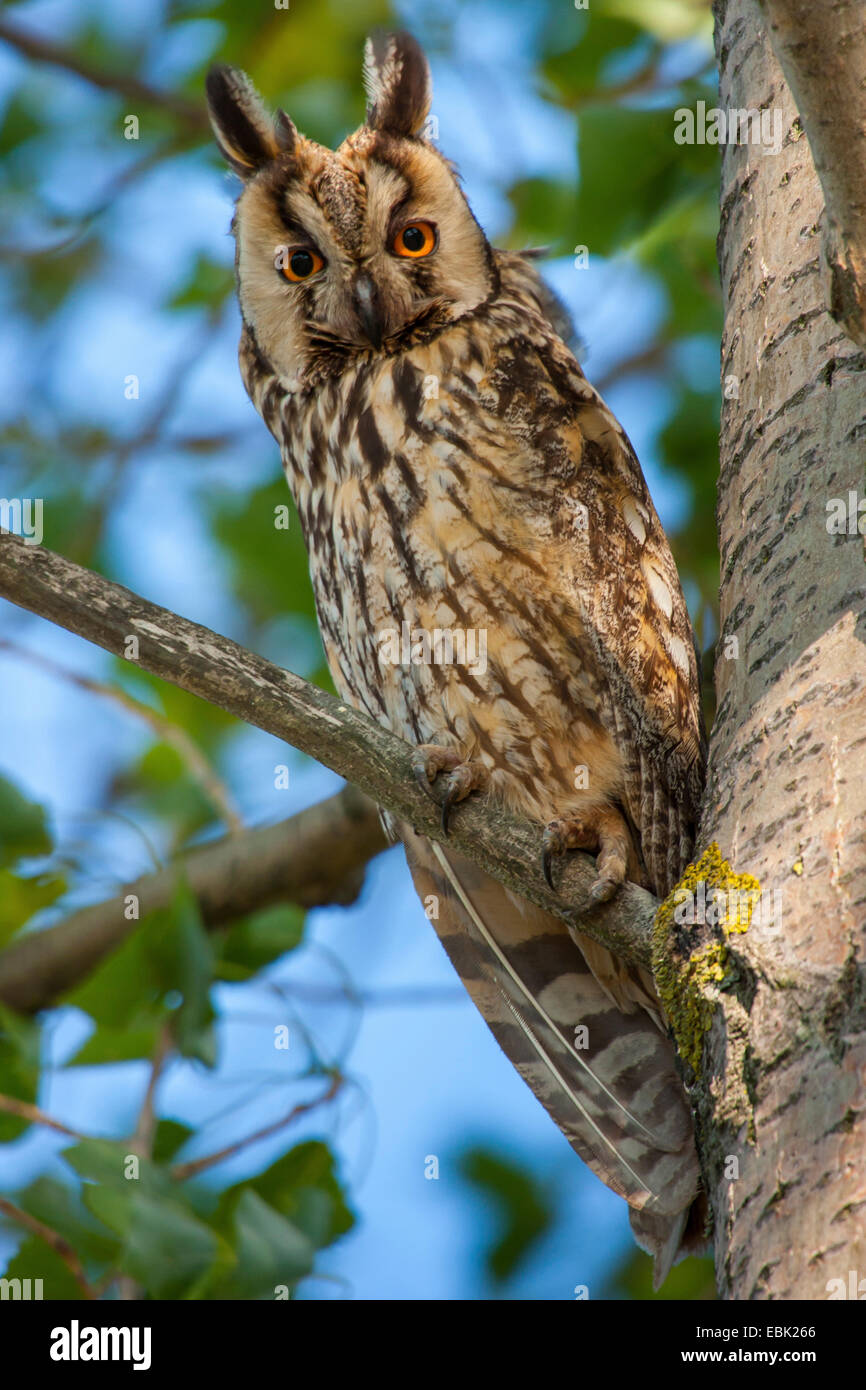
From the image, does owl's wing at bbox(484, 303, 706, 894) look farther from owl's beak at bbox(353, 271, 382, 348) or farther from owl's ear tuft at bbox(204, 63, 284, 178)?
owl's ear tuft at bbox(204, 63, 284, 178)

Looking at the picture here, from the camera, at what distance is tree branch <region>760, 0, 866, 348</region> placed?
3.52 ft

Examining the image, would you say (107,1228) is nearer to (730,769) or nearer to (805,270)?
(730,769)

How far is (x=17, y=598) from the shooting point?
4.80 feet

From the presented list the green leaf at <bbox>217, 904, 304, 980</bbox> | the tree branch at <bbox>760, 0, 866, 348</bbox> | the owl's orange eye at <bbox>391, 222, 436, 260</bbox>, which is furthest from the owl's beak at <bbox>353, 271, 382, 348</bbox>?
the tree branch at <bbox>760, 0, 866, 348</bbox>

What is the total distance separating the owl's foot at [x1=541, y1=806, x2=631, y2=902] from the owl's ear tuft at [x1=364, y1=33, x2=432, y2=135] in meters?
1.37

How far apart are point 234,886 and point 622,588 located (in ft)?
3.53

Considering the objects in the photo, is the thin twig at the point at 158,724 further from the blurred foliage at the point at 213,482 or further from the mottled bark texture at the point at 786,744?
the mottled bark texture at the point at 786,744

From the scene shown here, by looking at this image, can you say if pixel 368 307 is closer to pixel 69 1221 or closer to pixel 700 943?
pixel 700 943

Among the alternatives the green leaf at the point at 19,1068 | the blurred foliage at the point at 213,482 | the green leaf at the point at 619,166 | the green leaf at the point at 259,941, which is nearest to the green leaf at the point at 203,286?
the blurred foliage at the point at 213,482

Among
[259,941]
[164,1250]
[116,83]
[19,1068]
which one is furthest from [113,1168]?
[116,83]

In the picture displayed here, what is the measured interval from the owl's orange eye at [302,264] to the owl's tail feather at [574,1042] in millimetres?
1000

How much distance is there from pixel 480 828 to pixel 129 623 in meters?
0.50

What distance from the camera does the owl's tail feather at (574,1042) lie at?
73.5 inches
